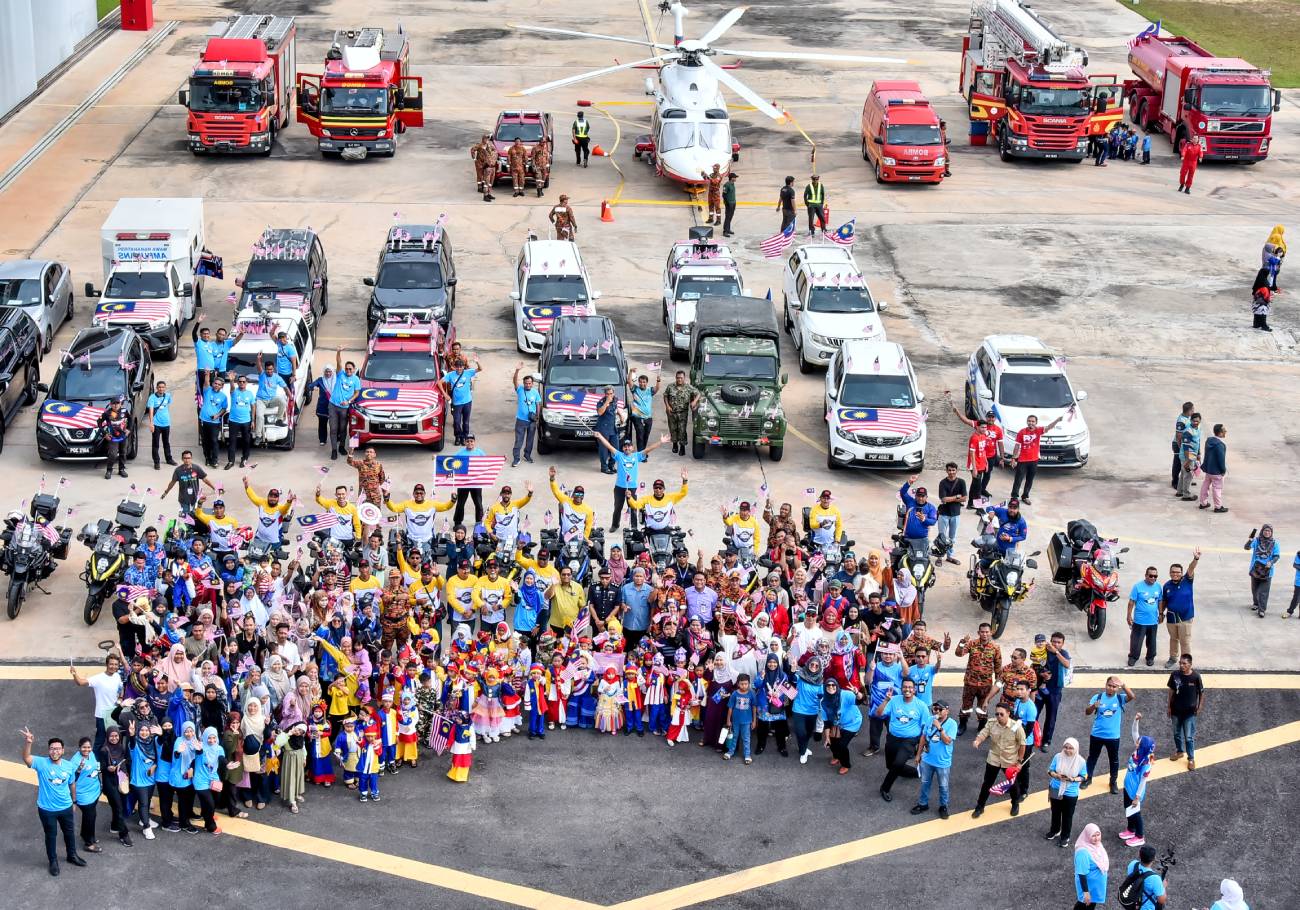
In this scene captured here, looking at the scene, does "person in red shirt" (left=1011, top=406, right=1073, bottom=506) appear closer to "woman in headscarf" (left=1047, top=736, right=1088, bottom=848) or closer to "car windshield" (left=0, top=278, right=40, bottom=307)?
"woman in headscarf" (left=1047, top=736, right=1088, bottom=848)

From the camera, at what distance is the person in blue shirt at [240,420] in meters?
28.0

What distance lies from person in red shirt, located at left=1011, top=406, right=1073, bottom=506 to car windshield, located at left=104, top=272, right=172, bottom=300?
1562cm

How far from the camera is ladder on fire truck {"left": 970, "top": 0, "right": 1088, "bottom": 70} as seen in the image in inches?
1861

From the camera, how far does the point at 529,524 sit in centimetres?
2669

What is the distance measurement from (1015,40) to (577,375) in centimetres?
2408

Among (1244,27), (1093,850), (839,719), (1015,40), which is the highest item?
(1015,40)

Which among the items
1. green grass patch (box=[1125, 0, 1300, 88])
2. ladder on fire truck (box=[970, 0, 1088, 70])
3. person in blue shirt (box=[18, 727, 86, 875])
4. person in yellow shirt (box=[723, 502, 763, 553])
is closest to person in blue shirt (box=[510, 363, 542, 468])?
person in yellow shirt (box=[723, 502, 763, 553])

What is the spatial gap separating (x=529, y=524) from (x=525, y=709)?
19.2 feet

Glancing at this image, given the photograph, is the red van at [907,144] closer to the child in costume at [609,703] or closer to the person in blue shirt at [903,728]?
the child in costume at [609,703]

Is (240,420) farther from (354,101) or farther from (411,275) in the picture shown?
(354,101)

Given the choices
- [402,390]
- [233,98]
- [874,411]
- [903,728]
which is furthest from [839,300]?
[233,98]

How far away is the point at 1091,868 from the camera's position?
17172 millimetres

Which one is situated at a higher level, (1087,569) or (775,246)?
(775,246)

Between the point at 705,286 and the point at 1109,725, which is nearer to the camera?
the point at 1109,725
